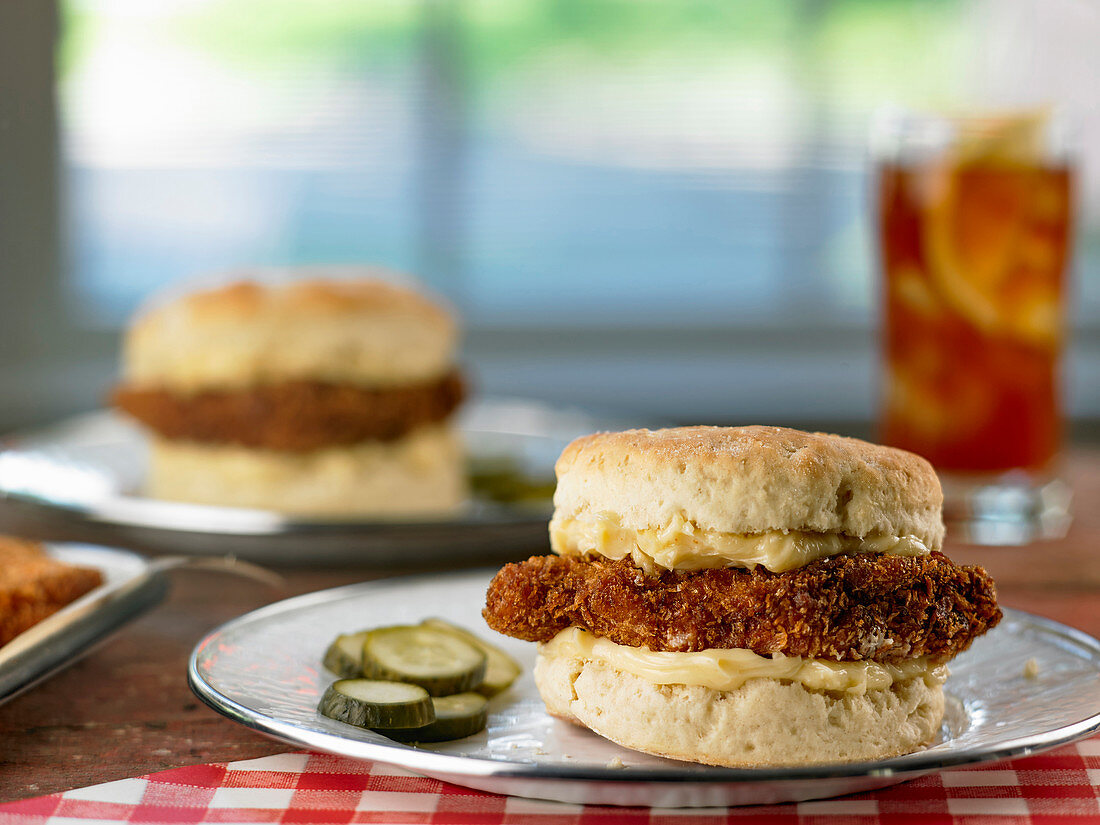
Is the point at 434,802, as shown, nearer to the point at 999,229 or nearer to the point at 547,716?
the point at 547,716

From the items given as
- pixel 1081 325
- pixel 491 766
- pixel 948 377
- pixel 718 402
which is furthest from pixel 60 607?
pixel 1081 325

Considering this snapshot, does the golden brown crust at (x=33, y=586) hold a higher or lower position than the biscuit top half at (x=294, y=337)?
lower

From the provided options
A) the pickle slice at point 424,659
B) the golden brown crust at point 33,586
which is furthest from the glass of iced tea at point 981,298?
the golden brown crust at point 33,586

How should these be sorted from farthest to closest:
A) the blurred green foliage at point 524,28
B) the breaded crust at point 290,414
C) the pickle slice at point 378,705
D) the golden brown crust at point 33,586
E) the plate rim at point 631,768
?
the blurred green foliage at point 524,28
the breaded crust at point 290,414
the golden brown crust at point 33,586
the pickle slice at point 378,705
the plate rim at point 631,768

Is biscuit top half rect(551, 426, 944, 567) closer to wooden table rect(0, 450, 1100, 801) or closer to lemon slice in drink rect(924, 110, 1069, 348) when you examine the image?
wooden table rect(0, 450, 1100, 801)

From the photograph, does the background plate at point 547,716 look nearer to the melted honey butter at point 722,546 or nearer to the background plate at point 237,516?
the melted honey butter at point 722,546
